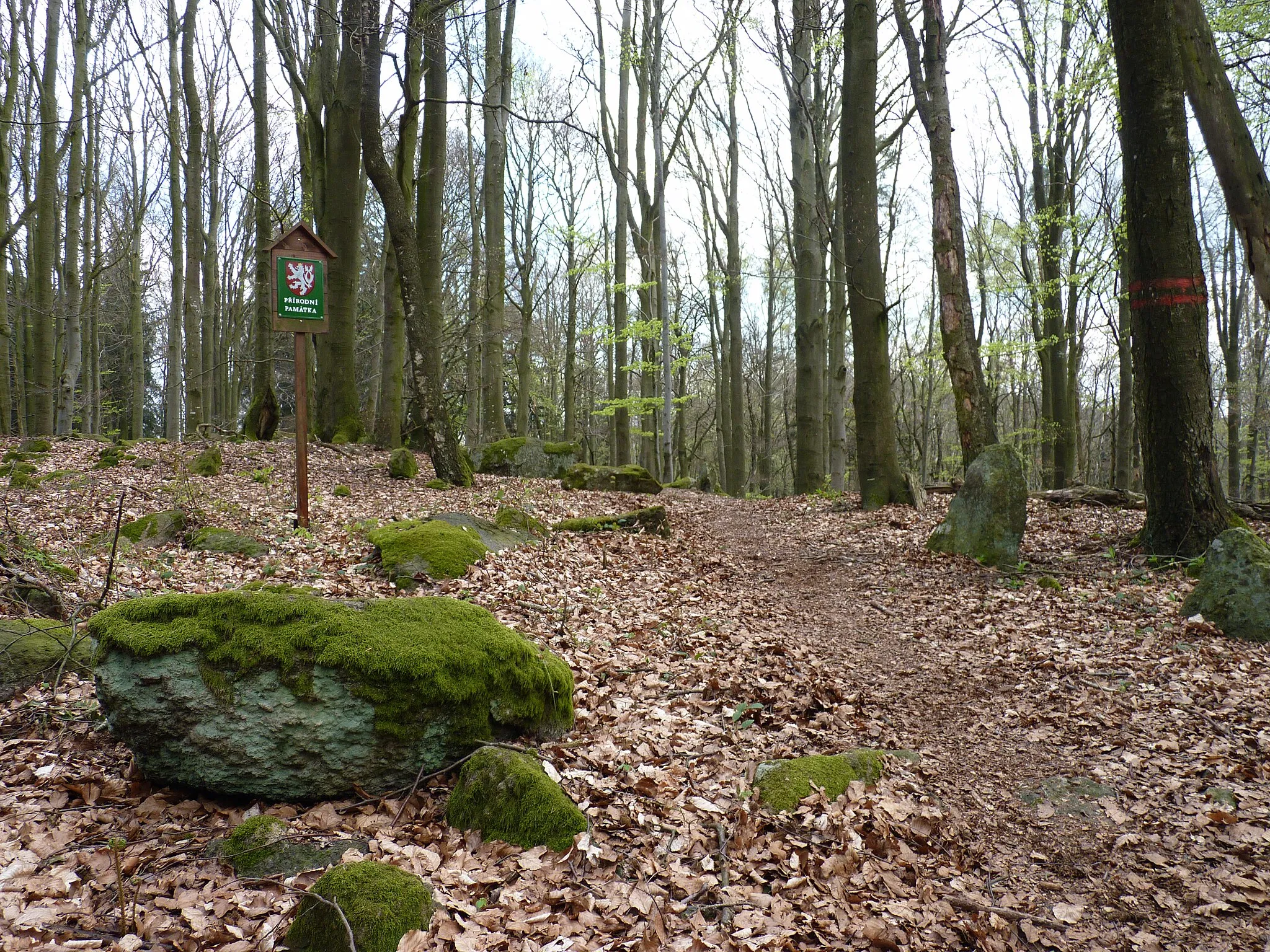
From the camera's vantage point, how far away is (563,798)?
327 centimetres

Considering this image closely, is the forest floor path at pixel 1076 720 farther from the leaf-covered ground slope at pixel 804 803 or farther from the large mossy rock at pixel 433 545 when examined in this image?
the large mossy rock at pixel 433 545

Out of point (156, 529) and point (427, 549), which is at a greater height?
point (156, 529)

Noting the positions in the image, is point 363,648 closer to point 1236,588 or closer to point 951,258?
point 1236,588

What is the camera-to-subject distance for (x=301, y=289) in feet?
25.7

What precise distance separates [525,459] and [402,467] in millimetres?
3695

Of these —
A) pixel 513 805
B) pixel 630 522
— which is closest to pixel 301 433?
pixel 630 522

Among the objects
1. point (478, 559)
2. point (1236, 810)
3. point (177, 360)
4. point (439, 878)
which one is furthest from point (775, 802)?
point (177, 360)

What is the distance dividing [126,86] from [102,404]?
13.0 metres

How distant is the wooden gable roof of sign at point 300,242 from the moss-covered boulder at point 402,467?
3.94 metres

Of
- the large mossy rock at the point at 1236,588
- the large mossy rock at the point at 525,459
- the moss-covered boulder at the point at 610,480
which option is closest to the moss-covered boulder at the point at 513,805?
the large mossy rock at the point at 1236,588

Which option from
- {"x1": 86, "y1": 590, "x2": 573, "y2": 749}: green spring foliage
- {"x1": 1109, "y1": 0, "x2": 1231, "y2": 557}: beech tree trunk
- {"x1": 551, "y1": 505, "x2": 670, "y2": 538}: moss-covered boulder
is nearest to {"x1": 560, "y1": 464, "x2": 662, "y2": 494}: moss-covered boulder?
{"x1": 551, "y1": 505, "x2": 670, "y2": 538}: moss-covered boulder

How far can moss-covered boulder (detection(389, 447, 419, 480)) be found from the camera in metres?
11.2

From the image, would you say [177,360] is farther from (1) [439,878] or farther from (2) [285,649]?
(1) [439,878]

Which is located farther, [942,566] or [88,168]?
[88,168]
